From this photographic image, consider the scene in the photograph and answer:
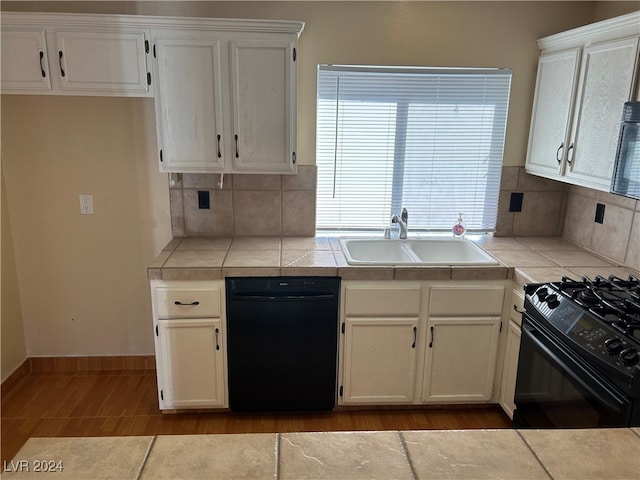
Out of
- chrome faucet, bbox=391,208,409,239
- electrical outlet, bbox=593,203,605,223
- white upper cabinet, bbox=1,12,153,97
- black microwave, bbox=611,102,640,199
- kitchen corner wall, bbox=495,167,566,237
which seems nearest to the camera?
black microwave, bbox=611,102,640,199

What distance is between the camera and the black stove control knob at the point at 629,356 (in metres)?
1.58

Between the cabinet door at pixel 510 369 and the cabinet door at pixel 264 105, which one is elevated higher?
the cabinet door at pixel 264 105

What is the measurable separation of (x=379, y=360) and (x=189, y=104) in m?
1.72

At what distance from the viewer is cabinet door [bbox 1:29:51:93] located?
2.41 metres

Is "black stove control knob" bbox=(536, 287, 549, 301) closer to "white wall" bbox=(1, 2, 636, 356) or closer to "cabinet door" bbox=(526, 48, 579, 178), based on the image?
"cabinet door" bbox=(526, 48, 579, 178)

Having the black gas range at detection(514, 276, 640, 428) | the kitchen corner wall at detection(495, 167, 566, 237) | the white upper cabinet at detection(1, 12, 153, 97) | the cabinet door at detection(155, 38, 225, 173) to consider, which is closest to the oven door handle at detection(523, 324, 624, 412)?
the black gas range at detection(514, 276, 640, 428)

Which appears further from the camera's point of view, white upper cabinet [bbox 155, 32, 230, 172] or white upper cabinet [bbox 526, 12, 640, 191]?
white upper cabinet [bbox 155, 32, 230, 172]

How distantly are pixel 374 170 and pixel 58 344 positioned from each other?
2358 millimetres

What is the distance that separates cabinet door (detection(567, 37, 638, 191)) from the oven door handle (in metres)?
0.76

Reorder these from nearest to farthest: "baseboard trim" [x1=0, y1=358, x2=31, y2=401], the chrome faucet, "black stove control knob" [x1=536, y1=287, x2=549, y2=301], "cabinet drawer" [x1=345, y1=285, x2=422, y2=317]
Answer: "black stove control knob" [x1=536, y1=287, x2=549, y2=301], "cabinet drawer" [x1=345, y1=285, x2=422, y2=317], "baseboard trim" [x1=0, y1=358, x2=31, y2=401], the chrome faucet

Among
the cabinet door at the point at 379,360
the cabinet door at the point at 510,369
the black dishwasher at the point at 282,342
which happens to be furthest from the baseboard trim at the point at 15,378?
the cabinet door at the point at 510,369

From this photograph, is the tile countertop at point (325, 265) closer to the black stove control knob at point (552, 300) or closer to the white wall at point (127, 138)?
the black stove control knob at point (552, 300)

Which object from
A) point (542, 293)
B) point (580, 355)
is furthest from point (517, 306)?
→ point (580, 355)

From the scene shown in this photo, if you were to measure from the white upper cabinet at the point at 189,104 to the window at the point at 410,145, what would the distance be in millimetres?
673
